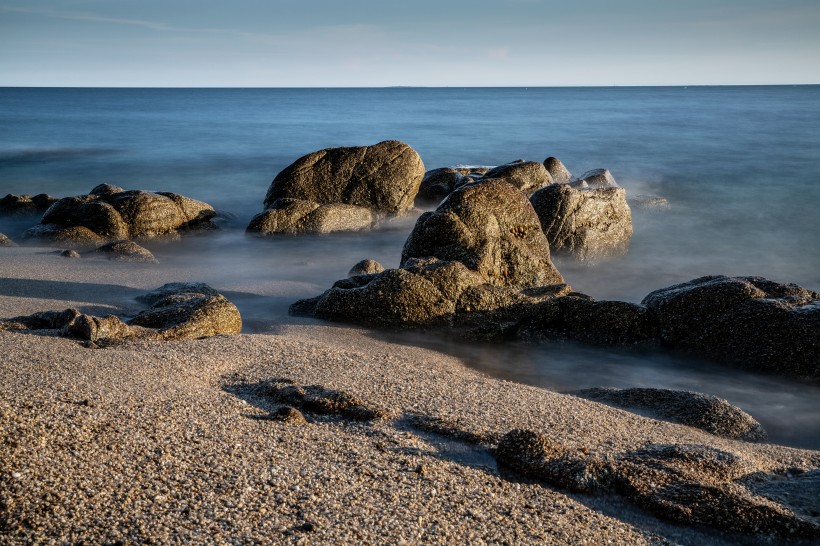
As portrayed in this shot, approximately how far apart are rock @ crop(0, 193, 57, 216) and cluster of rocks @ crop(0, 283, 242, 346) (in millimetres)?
9881

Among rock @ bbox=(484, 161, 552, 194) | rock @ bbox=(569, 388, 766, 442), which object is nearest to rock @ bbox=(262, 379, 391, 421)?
rock @ bbox=(569, 388, 766, 442)

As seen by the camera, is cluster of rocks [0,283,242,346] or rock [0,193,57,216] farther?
rock [0,193,57,216]

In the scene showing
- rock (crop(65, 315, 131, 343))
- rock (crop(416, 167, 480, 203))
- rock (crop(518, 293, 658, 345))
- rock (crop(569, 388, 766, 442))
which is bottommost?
rock (crop(569, 388, 766, 442))

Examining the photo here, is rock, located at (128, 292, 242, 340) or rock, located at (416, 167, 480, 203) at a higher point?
rock, located at (416, 167, 480, 203)

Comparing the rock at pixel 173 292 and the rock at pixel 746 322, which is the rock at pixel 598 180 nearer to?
the rock at pixel 746 322

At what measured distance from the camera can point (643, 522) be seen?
3.77 meters

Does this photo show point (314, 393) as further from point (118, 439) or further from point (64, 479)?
point (64, 479)

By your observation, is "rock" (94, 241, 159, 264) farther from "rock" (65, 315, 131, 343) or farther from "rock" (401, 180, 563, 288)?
"rock" (65, 315, 131, 343)

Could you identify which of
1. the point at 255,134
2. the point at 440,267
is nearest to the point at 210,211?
the point at 440,267

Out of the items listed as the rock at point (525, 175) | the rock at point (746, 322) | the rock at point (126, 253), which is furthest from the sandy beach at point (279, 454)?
the rock at point (525, 175)

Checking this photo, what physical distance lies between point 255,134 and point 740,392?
35.6 meters

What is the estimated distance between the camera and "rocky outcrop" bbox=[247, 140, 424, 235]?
1416cm

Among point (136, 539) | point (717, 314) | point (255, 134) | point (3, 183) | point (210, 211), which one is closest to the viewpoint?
point (136, 539)

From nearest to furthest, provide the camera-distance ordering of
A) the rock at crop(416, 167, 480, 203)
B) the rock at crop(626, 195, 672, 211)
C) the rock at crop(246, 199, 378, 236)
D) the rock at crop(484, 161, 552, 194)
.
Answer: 1. the rock at crop(246, 199, 378, 236)
2. the rock at crop(484, 161, 552, 194)
3. the rock at crop(416, 167, 480, 203)
4. the rock at crop(626, 195, 672, 211)
